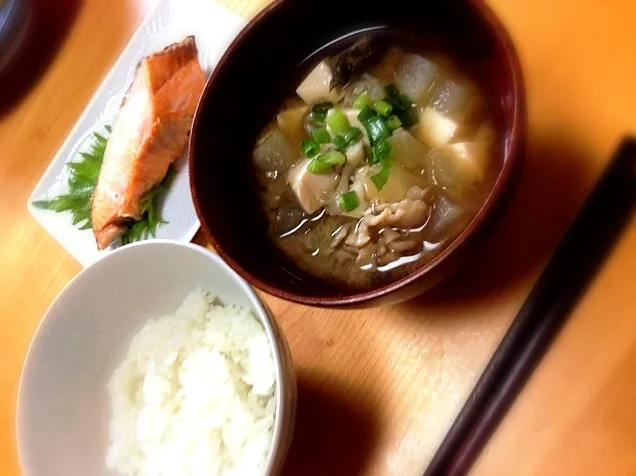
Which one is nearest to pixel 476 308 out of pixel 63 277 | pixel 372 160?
pixel 372 160

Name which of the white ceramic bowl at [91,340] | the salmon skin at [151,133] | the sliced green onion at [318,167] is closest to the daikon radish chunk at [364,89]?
the sliced green onion at [318,167]

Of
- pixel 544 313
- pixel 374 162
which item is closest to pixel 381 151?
pixel 374 162

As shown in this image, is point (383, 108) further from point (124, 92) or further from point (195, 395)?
point (124, 92)

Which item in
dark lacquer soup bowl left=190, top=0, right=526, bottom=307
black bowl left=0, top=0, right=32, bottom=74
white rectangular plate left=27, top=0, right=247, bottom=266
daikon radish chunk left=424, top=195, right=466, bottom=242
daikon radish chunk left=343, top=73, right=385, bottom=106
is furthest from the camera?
black bowl left=0, top=0, right=32, bottom=74

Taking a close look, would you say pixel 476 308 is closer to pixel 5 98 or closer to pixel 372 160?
pixel 372 160

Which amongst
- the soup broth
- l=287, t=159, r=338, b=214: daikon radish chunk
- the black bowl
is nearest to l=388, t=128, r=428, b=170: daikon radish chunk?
the soup broth

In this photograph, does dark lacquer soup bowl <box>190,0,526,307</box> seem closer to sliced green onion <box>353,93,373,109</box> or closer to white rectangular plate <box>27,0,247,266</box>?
sliced green onion <box>353,93,373,109</box>
